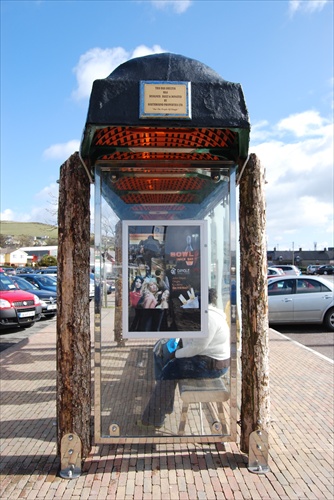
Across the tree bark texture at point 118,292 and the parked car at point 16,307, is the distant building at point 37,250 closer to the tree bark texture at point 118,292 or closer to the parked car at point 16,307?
the parked car at point 16,307

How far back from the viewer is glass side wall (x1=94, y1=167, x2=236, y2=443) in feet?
12.6

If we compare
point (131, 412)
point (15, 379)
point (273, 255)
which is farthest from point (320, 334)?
point (273, 255)

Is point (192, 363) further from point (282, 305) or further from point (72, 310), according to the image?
point (282, 305)

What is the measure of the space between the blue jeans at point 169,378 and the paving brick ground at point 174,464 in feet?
1.05

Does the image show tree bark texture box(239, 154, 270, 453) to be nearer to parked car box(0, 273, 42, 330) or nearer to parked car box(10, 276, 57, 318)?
parked car box(0, 273, 42, 330)

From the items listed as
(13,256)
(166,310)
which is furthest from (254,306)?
(13,256)

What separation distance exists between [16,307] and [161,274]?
921cm

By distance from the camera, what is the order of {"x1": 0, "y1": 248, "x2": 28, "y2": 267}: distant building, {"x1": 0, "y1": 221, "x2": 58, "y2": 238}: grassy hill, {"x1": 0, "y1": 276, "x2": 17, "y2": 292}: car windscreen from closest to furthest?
{"x1": 0, "y1": 276, "x2": 17, "y2": 292}: car windscreen < {"x1": 0, "y1": 248, "x2": 28, "y2": 267}: distant building < {"x1": 0, "y1": 221, "x2": 58, "y2": 238}: grassy hill

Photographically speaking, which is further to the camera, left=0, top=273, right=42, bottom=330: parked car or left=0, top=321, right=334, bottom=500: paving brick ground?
left=0, top=273, right=42, bottom=330: parked car

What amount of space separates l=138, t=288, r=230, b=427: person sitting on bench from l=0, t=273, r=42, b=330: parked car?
28.7ft

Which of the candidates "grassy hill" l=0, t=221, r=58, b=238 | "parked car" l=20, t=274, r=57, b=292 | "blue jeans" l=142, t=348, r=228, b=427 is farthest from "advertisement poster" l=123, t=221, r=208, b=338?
"grassy hill" l=0, t=221, r=58, b=238

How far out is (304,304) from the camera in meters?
11.9

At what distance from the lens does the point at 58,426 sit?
12.2ft

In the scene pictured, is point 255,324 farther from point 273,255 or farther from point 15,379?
point 273,255
